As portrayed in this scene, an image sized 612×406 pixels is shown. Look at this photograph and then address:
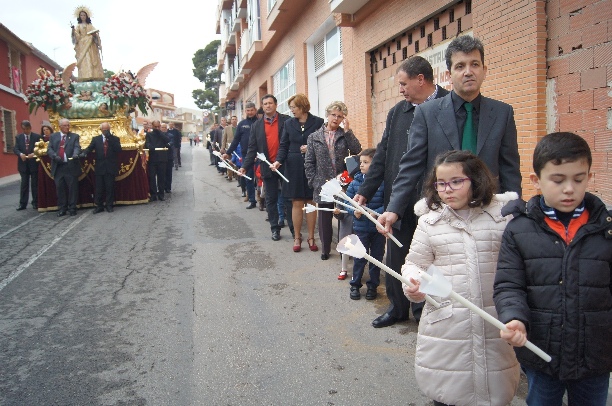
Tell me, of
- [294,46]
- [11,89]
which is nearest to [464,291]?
[294,46]

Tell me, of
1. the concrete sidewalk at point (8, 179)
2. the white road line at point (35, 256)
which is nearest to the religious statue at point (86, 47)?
the white road line at point (35, 256)

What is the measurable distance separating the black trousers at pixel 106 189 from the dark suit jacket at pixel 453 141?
9.31 metres

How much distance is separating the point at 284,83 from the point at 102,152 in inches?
343

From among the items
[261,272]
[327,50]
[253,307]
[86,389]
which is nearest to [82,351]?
[86,389]

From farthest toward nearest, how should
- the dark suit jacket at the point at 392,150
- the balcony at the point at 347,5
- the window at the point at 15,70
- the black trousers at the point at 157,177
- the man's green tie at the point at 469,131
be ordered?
the window at the point at 15,70
the black trousers at the point at 157,177
the balcony at the point at 347,5
the dark suit jacket at the point at 392,150
the man's green tie at the point at 469,131

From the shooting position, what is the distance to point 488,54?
645 cm

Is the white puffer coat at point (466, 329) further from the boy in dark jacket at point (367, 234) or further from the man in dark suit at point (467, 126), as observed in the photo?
the boy in dark jacket at point (367, 234)

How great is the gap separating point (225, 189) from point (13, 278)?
9368 mm

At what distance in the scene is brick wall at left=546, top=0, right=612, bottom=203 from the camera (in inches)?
191

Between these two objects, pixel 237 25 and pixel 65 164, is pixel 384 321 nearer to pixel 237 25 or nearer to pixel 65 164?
pixel 65 164

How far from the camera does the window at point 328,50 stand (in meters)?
12.6

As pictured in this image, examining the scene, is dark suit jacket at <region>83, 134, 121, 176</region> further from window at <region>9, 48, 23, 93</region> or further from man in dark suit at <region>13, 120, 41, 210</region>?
window at <region>9, 48, 23, 93</region>

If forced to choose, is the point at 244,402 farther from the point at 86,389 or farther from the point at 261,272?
the point at 261,272

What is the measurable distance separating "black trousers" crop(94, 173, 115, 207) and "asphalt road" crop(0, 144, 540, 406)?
126 inches
